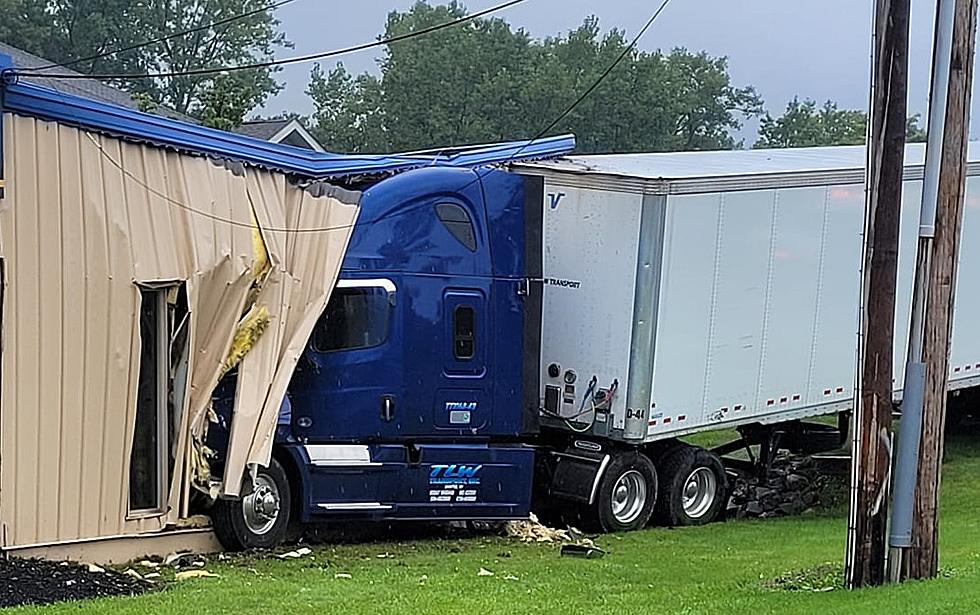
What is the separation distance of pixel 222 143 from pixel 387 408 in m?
2.87

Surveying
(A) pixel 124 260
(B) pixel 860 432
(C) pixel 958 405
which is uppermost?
(A) pixel 124 260

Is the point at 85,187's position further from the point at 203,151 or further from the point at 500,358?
the point at 500,358

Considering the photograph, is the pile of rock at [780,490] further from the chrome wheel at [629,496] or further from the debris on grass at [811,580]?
the debris on grass at [811,580]

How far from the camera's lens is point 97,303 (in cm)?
1151

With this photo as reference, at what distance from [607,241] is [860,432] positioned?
5.10 metres

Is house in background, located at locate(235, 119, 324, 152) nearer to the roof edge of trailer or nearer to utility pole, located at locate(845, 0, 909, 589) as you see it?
the roof edge of trailer

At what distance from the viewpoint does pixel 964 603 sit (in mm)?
8820

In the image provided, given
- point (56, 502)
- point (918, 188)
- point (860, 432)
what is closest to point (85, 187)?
point (56, 502)

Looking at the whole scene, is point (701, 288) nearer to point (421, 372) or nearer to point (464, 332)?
point (464, 332)

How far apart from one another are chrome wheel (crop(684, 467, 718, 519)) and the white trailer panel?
0.75 metres

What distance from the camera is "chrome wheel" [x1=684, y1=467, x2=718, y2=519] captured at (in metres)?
15.9

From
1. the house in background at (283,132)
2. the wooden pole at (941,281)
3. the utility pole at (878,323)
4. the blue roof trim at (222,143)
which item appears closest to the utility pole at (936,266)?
the wooden pole at (941,281)

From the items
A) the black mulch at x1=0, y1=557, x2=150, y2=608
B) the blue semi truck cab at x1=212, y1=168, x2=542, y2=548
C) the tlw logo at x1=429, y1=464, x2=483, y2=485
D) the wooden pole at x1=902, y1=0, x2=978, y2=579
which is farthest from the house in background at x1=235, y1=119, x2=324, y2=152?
the wooden pole at x1=902, y1=0, x2=978, y2=579

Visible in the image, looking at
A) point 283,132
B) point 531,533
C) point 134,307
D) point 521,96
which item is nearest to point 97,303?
point 134,307
